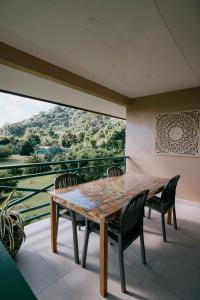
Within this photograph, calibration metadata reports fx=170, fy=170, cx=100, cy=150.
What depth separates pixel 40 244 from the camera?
2.10m

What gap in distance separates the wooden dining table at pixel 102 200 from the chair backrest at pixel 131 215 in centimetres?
9

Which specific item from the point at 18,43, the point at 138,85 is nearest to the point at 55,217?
the point at 18,43

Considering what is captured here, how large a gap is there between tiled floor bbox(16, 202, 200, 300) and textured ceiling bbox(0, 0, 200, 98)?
2.38 meters

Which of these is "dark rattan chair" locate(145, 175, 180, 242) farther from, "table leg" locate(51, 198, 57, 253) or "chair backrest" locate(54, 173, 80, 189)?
"table leg" locate(51, 198, 57, 253)

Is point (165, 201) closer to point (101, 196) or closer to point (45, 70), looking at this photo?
point (101, 196)

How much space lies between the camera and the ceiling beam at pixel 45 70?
1.95 m

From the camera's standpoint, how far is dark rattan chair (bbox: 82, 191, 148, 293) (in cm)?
145

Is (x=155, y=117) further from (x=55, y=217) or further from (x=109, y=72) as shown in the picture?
(x=55, y=217)

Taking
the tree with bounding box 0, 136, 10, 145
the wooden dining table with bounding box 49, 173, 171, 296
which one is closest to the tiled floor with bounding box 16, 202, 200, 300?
the wooden dining table with bounding box 49, 173, 171, 296

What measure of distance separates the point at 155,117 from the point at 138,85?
90cm

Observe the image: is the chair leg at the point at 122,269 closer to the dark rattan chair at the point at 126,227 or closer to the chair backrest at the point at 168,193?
the dark rattan chair at the point at 126,227

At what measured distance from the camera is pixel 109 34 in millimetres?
1770

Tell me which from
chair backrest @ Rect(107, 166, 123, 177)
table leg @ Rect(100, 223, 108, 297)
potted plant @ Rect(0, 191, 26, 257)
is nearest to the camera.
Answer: table leg @ Rect(100, 223, 108, 297)

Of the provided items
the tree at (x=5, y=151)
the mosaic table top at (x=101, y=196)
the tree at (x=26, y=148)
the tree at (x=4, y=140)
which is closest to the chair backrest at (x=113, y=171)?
the mosaic table top at (x=101, y=196)
